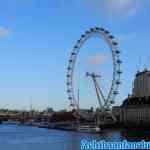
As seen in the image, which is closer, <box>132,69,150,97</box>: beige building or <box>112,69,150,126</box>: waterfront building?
<box>112,69,150,126</box>: waterfront building

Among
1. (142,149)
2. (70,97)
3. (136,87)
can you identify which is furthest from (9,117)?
(142,149)

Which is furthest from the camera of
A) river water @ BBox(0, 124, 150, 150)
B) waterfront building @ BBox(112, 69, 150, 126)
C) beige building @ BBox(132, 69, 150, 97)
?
beige building @ BBox(132, 69, 150, 97)

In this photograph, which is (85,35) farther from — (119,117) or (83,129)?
(119,117)

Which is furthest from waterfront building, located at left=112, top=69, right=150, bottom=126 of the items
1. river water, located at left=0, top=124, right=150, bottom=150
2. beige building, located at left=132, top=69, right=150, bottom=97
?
river water, located at left=0, top=124, right=150, bottom=150

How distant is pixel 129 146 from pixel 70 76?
41.6 metres

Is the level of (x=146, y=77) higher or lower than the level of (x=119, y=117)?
higher

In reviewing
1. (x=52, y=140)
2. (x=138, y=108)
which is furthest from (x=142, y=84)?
(x=52, y=140)

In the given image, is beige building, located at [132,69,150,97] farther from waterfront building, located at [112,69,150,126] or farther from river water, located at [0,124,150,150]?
river water, located at [0,124,150,150]

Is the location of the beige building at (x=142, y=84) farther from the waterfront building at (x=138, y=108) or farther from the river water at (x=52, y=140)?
the river water at (x=52, y=140)

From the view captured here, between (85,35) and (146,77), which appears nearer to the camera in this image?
(85,35)

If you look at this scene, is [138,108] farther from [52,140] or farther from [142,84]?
[52,140]

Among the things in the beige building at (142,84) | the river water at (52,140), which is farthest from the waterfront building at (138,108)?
the river water at (52,140)

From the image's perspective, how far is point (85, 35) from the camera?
6906cm

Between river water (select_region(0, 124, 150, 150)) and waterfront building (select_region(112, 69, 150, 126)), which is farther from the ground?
waterfront building (select_region(112, 69, 150, 126))
